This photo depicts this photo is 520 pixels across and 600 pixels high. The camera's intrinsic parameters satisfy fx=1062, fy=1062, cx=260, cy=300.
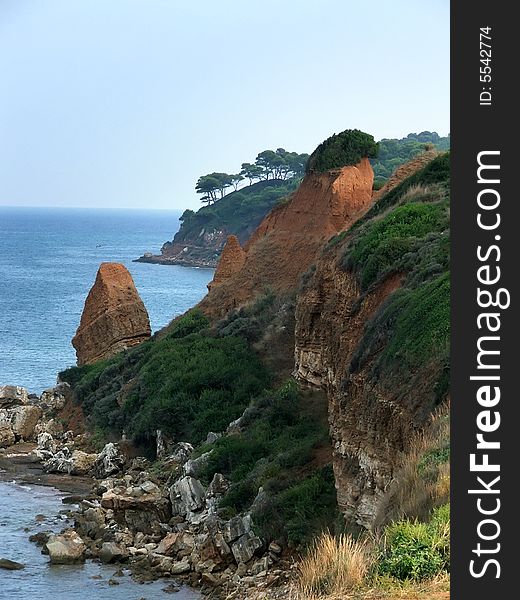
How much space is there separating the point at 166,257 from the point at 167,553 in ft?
415

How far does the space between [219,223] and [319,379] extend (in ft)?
385

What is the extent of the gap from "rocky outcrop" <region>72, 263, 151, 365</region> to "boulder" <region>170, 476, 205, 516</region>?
21110 mm

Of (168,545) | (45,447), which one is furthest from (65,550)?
(45,447)

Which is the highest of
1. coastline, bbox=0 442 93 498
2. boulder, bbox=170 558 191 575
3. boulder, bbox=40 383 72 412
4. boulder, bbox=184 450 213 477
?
boulder, bbox=184 450 213 477

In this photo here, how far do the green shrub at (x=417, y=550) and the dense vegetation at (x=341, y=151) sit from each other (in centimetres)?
3588

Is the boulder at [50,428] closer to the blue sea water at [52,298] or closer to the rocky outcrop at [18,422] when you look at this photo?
the rocky outcrop at [18,422]

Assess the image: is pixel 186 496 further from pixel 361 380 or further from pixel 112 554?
pixel 361 380

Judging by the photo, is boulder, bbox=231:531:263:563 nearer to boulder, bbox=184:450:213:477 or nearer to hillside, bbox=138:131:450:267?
boulder, bbox=184:450:213:477

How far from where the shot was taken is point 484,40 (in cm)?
880

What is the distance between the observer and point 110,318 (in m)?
50.6

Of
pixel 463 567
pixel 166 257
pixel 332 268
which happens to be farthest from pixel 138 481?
pixel 166 257

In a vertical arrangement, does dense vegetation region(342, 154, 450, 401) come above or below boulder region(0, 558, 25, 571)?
above

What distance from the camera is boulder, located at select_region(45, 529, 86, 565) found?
26328 mm

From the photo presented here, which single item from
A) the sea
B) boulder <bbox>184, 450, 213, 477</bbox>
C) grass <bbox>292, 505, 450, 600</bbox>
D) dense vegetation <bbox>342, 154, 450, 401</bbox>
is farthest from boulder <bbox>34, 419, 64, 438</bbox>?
grass <bbox>292, 505, 450, 600</bbox>
